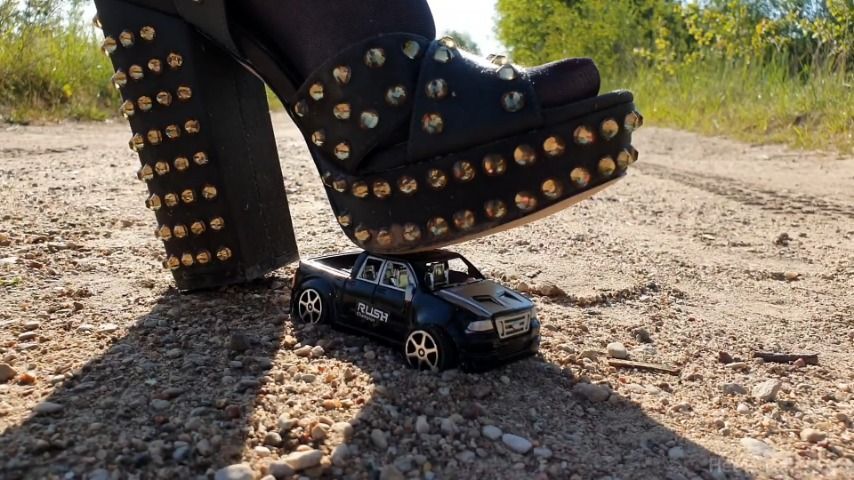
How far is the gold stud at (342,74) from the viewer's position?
102cm

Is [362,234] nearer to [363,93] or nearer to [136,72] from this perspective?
[363,93]

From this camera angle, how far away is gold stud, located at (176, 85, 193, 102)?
1216 mm

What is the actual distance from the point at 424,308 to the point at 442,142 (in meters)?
0.21

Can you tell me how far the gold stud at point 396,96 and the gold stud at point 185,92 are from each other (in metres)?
0.38

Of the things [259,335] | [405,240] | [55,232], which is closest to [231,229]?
[259,335]

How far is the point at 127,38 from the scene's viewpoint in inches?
48.0

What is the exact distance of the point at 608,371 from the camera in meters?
1.11

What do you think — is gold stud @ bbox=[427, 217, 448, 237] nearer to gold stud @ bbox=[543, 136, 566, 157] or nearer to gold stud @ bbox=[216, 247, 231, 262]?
gold stud @ bbox=[543, 136, 566, 157]

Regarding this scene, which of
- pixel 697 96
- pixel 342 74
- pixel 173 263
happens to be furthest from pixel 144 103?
pixel 697 96

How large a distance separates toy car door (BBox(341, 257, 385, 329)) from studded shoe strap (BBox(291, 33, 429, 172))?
6.1 inches

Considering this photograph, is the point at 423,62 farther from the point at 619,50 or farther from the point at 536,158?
the point at 619,50

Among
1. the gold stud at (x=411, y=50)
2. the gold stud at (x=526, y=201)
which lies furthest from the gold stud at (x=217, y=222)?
the gold stud at (x=526, y=201)

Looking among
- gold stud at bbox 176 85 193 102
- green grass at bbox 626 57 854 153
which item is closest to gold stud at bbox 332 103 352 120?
gold stud at bbox 176 85 193 102

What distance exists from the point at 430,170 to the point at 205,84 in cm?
45
